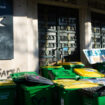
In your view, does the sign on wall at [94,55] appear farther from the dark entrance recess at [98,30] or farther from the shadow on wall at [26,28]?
the shadow on wall at [26,28]

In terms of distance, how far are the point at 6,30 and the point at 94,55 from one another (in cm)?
333

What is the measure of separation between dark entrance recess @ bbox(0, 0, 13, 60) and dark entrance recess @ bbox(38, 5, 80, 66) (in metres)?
1.39

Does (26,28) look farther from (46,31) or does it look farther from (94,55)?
(94,55)

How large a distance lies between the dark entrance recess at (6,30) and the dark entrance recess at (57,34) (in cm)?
139

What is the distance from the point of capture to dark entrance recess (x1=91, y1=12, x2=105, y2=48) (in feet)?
30.4

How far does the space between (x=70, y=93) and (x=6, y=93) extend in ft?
4.89

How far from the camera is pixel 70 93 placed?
13.5ft

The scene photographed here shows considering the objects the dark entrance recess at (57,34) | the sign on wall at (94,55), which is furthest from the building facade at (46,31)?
the sign on wall at (94,55)

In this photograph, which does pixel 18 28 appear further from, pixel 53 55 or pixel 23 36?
pixel 53 55

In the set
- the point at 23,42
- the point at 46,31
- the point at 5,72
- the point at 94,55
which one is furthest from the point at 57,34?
the point at 5,72

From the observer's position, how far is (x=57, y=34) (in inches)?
316

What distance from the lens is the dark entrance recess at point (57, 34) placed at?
25.2ft

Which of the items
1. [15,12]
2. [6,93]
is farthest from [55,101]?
[15,12]

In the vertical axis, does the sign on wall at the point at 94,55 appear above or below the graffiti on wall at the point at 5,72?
above
